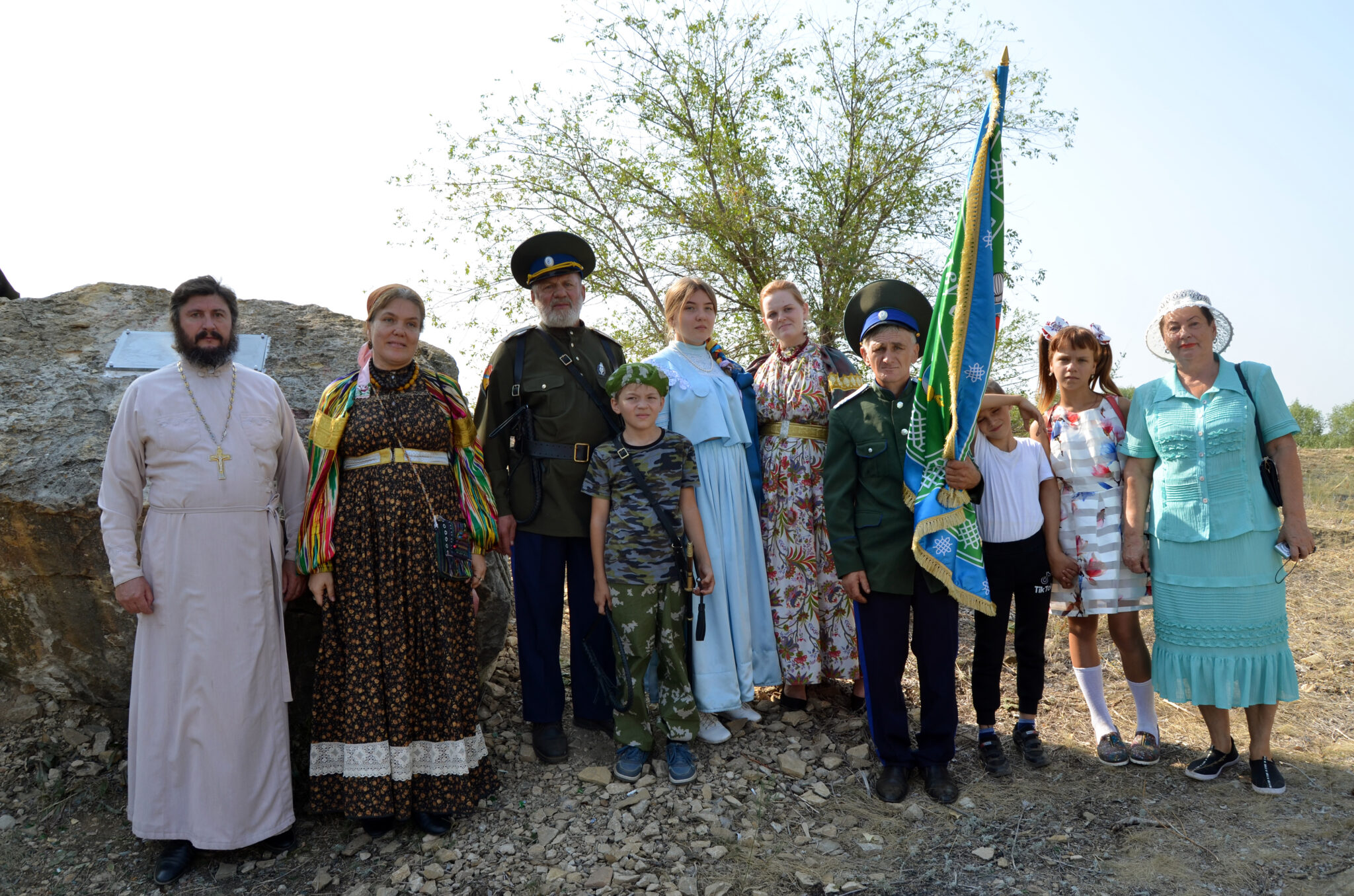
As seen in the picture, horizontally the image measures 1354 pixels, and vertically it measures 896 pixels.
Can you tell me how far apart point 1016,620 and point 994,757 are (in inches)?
23.6

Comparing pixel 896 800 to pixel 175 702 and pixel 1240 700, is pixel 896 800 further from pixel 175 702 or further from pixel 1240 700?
pixel 175 702

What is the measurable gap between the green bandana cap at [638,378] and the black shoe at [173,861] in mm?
2378

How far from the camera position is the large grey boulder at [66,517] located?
143 inches

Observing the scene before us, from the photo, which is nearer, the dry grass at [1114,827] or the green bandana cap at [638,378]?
the dry grass at [1114,827]

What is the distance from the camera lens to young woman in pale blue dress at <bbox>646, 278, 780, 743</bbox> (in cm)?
390

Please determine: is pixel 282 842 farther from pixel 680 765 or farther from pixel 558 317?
pixel 558 317

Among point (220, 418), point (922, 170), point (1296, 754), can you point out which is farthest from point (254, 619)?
point (922, 170)

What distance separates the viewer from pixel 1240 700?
138 inches

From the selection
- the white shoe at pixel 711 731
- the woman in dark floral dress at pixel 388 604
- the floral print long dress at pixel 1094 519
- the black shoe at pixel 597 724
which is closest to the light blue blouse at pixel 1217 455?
the floral print long dress at pixel 1094 519

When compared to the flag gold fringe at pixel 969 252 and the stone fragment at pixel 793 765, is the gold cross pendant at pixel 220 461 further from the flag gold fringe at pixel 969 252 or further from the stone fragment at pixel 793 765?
the flag gold fringe at pixel 969 252

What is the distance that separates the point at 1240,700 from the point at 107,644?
4.80m

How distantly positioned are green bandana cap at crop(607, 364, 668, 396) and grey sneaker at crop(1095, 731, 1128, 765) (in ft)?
8.34

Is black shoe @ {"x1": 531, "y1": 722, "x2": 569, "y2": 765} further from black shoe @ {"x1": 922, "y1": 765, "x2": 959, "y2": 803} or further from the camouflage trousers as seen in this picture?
black shoe @ {"x1": 922, "y1": 765, "x2": 959, "y2": 803}

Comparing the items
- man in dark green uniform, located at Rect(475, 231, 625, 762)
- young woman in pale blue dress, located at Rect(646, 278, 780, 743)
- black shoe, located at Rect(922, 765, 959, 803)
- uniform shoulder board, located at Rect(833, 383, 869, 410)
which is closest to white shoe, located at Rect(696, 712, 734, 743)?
young woman in pale blue dress, located at Rect(646, 278, 780, 743)
